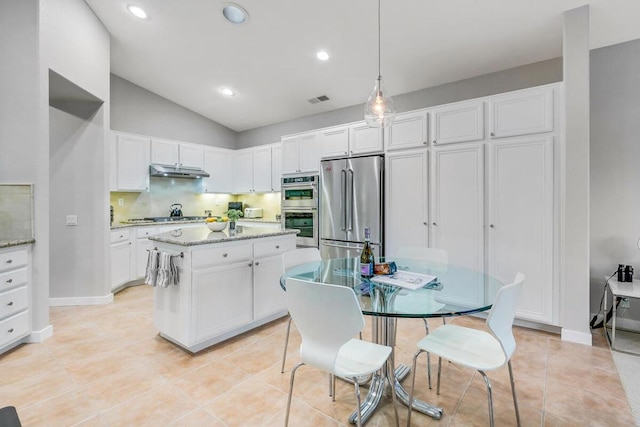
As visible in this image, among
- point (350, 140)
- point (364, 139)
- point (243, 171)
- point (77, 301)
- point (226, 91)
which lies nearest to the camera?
point (77, 301)

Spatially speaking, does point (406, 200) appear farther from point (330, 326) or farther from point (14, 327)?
point (14, 327)

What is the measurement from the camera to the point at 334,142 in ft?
14.3

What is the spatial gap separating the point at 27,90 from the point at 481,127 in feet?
14.1

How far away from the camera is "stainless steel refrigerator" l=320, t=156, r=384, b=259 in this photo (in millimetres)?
3881

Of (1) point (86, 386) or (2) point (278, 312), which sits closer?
(1) point (86, 386)

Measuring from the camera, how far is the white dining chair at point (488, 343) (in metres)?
1.42

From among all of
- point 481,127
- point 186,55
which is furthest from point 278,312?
point 186,55

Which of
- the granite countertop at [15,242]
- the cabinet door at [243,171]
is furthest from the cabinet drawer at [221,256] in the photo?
the cabinet door at [243,171]

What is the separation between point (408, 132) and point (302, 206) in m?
1.87

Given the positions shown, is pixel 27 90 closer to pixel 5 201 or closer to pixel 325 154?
pixel 5 201

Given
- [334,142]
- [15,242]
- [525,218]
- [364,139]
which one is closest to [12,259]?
[15,242]

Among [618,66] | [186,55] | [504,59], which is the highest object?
[186,55]

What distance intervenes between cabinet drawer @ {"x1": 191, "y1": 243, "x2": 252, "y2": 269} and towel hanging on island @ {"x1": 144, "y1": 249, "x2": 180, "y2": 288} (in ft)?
0.63

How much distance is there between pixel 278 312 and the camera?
10.7 feet
